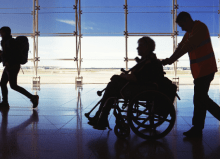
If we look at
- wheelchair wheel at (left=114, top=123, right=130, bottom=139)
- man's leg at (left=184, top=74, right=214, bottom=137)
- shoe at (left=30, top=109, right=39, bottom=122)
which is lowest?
shoe at (left=30, top=109, right=39, bottom=122)

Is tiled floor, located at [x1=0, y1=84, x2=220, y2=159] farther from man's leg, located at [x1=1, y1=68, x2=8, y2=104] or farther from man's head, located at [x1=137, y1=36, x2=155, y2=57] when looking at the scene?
man's leg, located at [x1=1, y1=68, x2=8, y2=104]

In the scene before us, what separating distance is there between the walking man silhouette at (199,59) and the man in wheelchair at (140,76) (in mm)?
139

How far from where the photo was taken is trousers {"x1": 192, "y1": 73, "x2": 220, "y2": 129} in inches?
87.1

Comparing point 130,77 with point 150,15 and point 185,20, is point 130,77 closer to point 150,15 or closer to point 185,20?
point 185,20

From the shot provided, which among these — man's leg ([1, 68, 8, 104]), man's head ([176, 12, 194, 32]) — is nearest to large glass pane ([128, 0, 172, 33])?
man's leg ([1, 68, 8, 104])

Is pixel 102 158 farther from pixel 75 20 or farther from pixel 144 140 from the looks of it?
pixel 75 20

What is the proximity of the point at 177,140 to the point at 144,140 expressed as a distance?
28 cm

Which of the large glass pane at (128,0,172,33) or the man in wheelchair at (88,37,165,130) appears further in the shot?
the large glass pane at (128,0,172,33)

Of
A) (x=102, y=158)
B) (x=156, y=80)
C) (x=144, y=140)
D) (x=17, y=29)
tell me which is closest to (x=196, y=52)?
(x=156, y=80)

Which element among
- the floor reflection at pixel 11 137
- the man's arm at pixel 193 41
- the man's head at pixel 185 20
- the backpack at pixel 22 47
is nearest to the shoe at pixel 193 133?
the man's arm at pixel 193 41

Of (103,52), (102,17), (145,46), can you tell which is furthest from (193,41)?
(102,17)

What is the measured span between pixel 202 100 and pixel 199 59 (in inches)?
14.3

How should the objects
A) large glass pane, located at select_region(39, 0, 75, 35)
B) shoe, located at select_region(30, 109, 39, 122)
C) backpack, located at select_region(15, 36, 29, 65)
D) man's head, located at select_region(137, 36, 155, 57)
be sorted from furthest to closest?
large glass pane, located at select_region(39, 0, 75, 35), backpack, located at select_region(15, 36, 29, 65), shoe, located at select_region(30, 109, 39, 122), man's head, located at select_region(137, 36, 155, 57)

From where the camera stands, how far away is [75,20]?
29.2 feet
